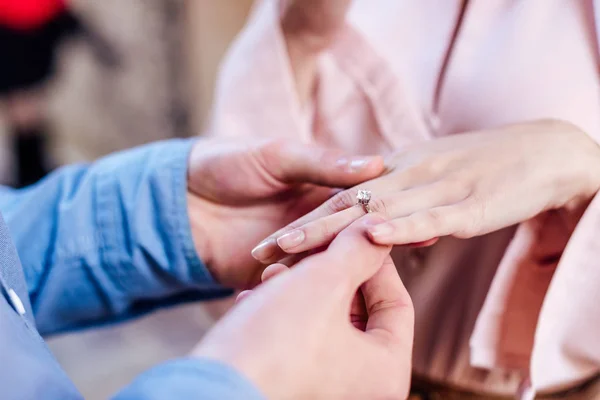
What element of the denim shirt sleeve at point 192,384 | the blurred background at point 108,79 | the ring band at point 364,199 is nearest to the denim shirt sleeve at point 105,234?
the ring band at point 364,199

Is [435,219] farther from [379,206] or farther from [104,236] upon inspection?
[104,236]

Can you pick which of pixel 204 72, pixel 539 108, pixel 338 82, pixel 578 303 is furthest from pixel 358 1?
pixel 204 72

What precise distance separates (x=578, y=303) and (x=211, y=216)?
0.37 m

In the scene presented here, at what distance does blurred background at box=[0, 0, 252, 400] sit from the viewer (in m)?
1.47

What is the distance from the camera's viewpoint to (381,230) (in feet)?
1.34

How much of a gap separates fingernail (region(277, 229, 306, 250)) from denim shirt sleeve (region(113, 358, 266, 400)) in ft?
A: 0.50

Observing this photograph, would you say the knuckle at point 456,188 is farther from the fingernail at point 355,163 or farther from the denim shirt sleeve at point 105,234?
the denim shirt sleeve at point 105,234

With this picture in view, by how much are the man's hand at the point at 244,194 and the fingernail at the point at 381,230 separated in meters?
0.13

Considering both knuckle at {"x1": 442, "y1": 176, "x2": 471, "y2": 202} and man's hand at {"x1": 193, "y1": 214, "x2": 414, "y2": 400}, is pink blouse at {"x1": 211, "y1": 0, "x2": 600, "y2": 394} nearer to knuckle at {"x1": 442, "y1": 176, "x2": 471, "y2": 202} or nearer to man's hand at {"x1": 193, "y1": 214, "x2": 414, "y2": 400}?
knuckle at {"x1": 442, "y1": 176, "x2": 471, "y2": 202}

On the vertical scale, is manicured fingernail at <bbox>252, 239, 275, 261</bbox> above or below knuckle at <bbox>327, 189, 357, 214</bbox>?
below

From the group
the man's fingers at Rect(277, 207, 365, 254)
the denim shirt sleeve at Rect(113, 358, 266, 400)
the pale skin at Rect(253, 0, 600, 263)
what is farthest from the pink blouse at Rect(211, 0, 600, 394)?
the denim shirt sleeve at Rect(113, 358, 266, 400)

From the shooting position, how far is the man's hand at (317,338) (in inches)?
12.1

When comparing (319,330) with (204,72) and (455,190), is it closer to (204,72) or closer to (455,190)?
(455,190)

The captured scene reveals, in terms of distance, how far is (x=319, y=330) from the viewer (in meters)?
0.33
